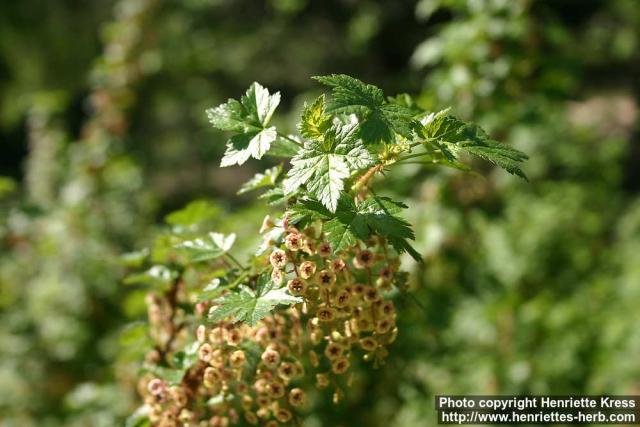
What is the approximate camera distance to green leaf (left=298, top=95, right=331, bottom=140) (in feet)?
3.39

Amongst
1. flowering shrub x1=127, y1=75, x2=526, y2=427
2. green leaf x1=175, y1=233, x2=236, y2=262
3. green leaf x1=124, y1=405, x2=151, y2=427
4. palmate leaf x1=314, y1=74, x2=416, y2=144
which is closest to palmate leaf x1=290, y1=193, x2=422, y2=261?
flowering shrub x1=127, y1=75, x2=526, y2=427

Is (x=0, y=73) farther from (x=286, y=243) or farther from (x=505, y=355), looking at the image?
(x=286, y=243)

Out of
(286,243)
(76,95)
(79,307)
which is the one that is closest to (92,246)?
(79,307)

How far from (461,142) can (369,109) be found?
163mm

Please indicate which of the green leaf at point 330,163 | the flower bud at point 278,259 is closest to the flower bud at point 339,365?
Answer: the flower bud at point 278,259

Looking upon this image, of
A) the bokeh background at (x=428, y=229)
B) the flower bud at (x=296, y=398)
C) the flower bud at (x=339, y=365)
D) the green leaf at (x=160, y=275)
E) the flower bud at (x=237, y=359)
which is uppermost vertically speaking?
the bokeh background at (x=428, y=229)

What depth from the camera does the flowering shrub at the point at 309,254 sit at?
0.99 m

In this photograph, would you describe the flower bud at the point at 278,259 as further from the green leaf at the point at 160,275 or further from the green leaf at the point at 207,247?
the green leaf at the point at 160,275

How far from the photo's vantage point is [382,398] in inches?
86.2

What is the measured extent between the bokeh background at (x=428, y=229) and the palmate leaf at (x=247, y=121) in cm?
44

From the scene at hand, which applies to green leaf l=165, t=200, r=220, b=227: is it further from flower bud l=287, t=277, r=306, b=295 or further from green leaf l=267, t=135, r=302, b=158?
flower bud l=287, t=277, r=306, b=295

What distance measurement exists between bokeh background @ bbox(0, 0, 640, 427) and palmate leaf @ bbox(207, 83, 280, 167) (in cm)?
44

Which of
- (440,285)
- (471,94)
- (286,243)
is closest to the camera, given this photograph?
(286,243)

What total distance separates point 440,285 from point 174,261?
1.38m
